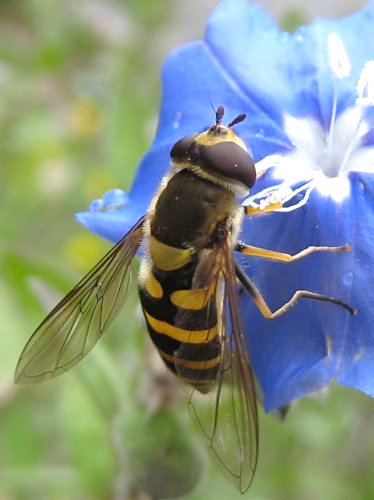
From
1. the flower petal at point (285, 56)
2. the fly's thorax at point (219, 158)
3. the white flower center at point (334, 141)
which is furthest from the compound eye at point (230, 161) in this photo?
the flower petal at point (285, 56)

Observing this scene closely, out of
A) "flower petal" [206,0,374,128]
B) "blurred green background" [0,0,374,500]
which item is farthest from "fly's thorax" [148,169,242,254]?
"blurred green background" [0,0,374,500]

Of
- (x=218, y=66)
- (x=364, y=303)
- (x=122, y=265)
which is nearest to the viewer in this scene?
(x=364, y=303)

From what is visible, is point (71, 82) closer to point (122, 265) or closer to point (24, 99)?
point (24, 99)

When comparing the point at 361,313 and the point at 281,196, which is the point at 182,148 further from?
the point at 361,313

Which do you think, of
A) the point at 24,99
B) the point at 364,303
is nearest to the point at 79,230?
the point at 24,99

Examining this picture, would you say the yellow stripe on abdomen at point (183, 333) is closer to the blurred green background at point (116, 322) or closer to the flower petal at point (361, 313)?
the flower petal at point (361, 313)

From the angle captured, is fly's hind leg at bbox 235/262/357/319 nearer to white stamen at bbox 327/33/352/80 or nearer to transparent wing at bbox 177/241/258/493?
transparent wing at bbox 177/241/258/493

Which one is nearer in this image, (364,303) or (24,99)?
(364,303)
